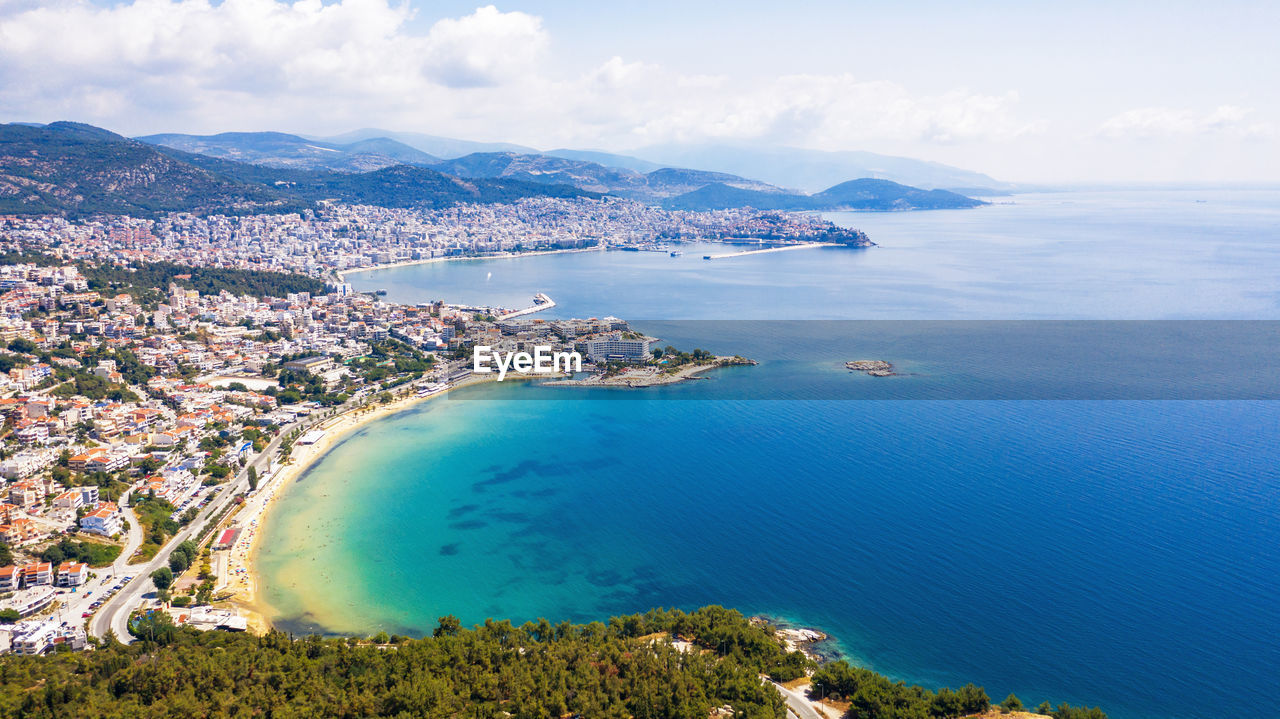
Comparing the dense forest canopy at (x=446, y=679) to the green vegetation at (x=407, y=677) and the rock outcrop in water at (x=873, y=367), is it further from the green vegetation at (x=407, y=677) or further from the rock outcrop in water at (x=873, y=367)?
the rock outcrop in water at (x=873, y=367)

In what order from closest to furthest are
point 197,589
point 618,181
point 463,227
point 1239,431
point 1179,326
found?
point 197,589 → point 1239,431 → point 1179,326 → point 463,227 → point 618,181

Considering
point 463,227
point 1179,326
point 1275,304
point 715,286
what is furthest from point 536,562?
point 463,227

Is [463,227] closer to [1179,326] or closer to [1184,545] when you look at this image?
[1179,326]

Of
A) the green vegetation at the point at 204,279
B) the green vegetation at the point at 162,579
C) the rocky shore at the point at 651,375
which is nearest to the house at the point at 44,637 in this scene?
the green vegetation at the point at 162,579

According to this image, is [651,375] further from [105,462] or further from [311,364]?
[105,462]

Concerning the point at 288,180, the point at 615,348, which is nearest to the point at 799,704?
the point at 615,348

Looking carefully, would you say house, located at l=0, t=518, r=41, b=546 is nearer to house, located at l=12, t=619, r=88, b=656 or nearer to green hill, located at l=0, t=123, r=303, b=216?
house, located at l=12, t=619, r=88, b=656
